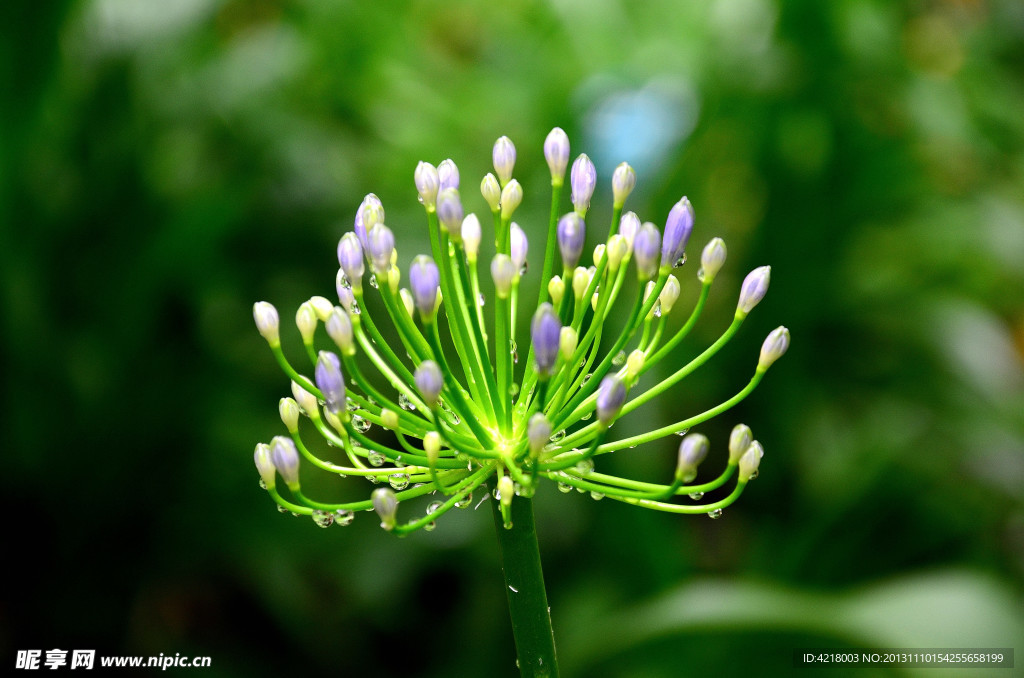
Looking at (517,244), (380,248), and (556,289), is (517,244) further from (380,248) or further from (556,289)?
(380,248)

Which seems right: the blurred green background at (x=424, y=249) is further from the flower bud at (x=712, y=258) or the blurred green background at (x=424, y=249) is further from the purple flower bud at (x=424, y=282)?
the purple flower bud at (x=424, y=282)

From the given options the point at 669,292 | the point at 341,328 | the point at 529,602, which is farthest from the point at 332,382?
the point at 669,292

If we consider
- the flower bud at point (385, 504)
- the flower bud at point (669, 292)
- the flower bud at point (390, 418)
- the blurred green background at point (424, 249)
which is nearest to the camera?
the flower bud at point (385, 504)

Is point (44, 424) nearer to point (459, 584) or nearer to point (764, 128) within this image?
point (459, 584)

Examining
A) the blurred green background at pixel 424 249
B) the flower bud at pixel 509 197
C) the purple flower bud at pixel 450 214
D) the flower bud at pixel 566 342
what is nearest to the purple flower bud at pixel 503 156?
the flower bud at pixel 509 197

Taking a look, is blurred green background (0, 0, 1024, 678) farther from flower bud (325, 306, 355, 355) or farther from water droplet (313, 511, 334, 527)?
flower bud (325, 306, 355, 355)

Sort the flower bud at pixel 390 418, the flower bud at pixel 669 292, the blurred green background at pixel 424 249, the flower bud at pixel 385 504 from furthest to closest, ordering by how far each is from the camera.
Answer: the blurred green background at pixel 424 249 < the flower bud at pixel 669 292 < the flower bud at pixel 390 418 < the flower bud at pixel 385 504

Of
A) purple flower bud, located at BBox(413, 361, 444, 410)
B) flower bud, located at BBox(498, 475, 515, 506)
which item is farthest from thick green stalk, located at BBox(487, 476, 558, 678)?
purple flower bud, located at BBox(413, 361, 444, 410)

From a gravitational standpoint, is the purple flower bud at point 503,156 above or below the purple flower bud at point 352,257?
above
